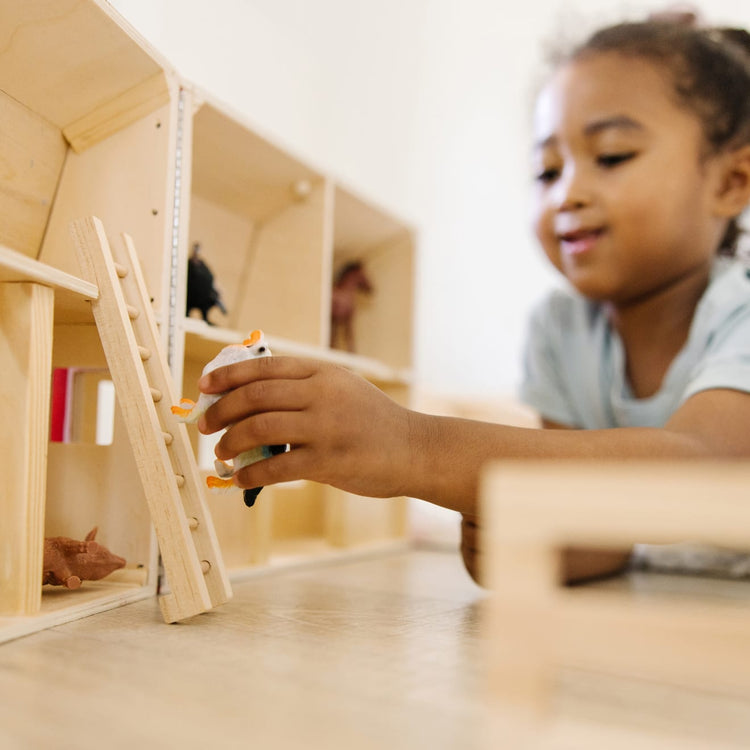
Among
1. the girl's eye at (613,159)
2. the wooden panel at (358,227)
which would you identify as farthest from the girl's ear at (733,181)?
the wooden panel at (358,227)

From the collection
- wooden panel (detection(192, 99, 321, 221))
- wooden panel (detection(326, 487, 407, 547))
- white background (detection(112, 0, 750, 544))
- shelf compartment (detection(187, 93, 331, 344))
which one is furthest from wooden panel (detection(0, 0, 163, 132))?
white background (detection(112, 0, 750, 544))

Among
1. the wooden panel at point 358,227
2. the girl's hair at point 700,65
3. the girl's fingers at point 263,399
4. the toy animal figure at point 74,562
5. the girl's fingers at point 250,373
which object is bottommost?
the toy animal figure at point 74,562

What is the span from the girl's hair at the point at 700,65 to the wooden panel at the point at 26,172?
0.80 metres

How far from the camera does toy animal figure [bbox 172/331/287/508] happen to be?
65 centimetres

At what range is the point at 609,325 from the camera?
4.43 ft

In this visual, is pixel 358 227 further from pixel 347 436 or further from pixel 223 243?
pixel 347 436

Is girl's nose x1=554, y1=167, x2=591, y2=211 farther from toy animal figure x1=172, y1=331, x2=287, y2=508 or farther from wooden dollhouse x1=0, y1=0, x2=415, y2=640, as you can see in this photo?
toy animal figure x1=172, y1=331, x2=287, y2=508

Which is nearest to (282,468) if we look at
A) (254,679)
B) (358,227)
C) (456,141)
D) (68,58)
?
(254,679)

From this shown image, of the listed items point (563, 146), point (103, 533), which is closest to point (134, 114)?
point (103, 533)

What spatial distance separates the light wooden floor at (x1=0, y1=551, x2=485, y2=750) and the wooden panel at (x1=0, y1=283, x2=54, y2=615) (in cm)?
5

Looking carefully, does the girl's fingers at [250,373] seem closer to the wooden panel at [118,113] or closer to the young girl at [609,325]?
the young girl at [609,325]

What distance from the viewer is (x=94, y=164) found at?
0.86 meters

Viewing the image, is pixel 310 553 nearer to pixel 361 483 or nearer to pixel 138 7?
pixel 361 483

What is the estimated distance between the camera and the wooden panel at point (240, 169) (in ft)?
3.28
